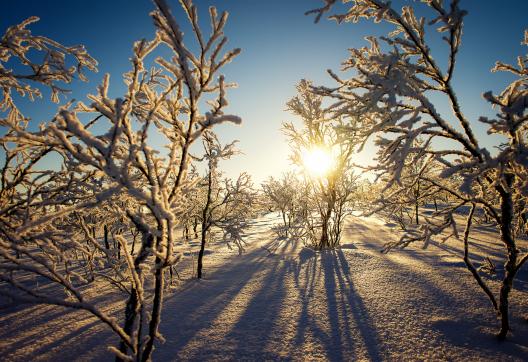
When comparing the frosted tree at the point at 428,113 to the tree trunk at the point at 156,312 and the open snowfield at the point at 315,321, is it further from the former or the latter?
the tree trunk at the point at 156,312

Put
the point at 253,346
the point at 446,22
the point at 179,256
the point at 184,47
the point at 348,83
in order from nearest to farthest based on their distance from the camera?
1. the point at 184,47
2. the point at 179,256
3. the point at 446,22
4. the point at 348,83
5. the point at 253,346

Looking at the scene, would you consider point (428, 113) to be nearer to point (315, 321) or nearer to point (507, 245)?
point (507, 245)

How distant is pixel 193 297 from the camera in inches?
222

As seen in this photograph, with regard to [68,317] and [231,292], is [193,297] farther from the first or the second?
[68,317]

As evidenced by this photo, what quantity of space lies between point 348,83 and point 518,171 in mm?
2044

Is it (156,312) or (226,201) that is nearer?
(156,312)

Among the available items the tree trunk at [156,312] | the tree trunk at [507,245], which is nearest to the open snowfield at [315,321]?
the tree trunk at [507,245]

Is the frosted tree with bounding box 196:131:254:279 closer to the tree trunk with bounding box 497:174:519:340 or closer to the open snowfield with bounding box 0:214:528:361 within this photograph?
the open snowfield with bounding box 0:214:528:361

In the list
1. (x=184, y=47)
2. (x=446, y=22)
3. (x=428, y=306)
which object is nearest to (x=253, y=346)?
(x=428, y=306)

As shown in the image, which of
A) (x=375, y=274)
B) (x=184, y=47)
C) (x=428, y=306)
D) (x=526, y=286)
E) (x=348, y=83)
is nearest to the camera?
(x=184, y=47)

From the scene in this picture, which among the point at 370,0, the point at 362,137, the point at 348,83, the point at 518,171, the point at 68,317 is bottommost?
the point at 68,317

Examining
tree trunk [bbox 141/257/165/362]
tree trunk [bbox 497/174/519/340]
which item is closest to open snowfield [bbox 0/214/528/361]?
tree trunk [bbox 497/174/519/340]

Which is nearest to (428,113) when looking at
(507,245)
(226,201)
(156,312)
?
(507,245)

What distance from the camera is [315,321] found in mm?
4148
